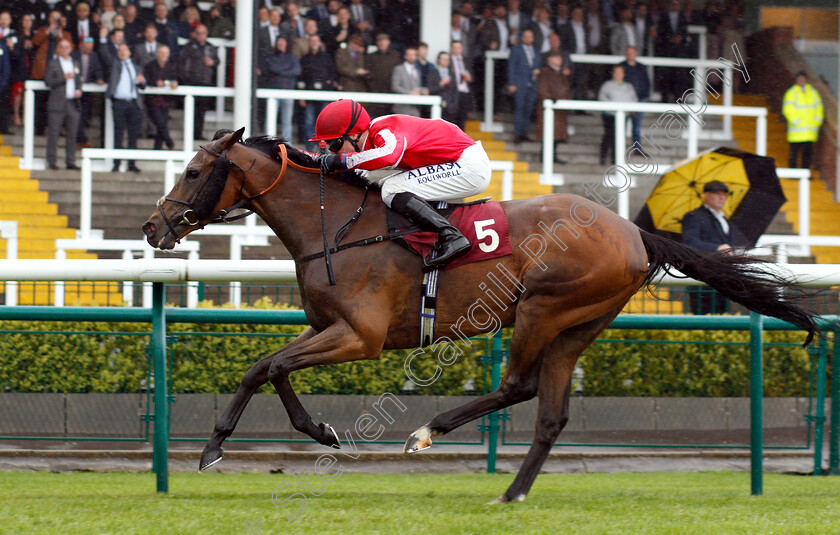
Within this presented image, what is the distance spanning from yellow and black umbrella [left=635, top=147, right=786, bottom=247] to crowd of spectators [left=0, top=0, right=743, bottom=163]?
175 inches

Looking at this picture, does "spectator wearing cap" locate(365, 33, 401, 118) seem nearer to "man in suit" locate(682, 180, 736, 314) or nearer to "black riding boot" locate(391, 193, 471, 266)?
"man in suit" locate(682, 180, 736, 314)

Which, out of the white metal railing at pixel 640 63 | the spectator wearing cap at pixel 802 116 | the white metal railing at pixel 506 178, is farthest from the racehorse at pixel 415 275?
the spectator wearing cap at pixel 802 116

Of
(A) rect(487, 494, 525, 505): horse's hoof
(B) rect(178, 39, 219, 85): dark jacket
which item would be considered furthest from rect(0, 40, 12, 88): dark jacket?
(A) rect(487, 494, 525, 505): horse's hoof

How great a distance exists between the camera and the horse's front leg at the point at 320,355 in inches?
169

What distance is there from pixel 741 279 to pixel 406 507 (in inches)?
77.4

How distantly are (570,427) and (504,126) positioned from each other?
23.1ft

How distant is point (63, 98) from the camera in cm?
1085

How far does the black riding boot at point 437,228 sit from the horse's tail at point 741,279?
97 centimetres

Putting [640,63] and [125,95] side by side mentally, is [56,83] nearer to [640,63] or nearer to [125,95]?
[125,95]

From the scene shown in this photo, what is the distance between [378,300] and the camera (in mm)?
4422

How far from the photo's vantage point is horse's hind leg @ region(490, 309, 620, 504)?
4.65 m

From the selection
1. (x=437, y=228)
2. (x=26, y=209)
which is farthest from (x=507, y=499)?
(x=26, y=209)

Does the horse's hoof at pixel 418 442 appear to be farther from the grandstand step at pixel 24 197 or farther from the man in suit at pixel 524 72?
the man in suit at pixel 524 72

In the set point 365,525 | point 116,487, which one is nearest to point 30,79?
point 116,487
